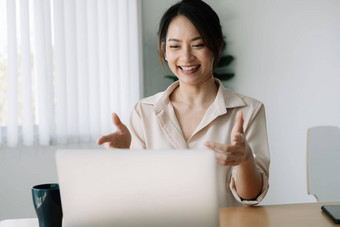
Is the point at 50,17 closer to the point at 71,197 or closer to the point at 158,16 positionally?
the point at 158,16

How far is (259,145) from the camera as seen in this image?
4.70 ft

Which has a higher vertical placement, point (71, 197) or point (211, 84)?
point (211, 84)

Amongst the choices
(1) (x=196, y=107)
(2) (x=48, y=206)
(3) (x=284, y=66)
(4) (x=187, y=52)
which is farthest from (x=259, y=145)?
(3) (x=284, y=66)

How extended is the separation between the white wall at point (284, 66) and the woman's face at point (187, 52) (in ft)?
5.79

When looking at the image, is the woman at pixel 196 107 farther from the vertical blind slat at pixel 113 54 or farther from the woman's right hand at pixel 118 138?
the vertical blind slat at pixel 113 54

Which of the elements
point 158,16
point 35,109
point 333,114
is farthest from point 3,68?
point 333,114

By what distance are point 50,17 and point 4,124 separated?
892 mm

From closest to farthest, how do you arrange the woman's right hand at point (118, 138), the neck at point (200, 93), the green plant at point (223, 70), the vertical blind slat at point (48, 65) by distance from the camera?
the woman's right hand at point (118, 138) < the neck at point (200, 93) < the vertical blind slat at point (48, 65) < the green plant at point (223, 70)

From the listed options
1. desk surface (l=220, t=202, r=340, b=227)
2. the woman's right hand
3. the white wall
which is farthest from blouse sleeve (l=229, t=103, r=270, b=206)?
the white wall

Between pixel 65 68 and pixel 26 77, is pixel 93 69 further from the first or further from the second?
pixel 26 77

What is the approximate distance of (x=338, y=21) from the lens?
289 cm

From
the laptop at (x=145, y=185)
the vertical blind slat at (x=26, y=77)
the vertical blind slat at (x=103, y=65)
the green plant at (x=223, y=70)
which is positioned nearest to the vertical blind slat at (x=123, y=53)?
the vertical blind slat at (x=103, y=65)

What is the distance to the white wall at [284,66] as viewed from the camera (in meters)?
2.97

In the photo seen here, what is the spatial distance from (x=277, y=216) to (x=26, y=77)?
2421mm
